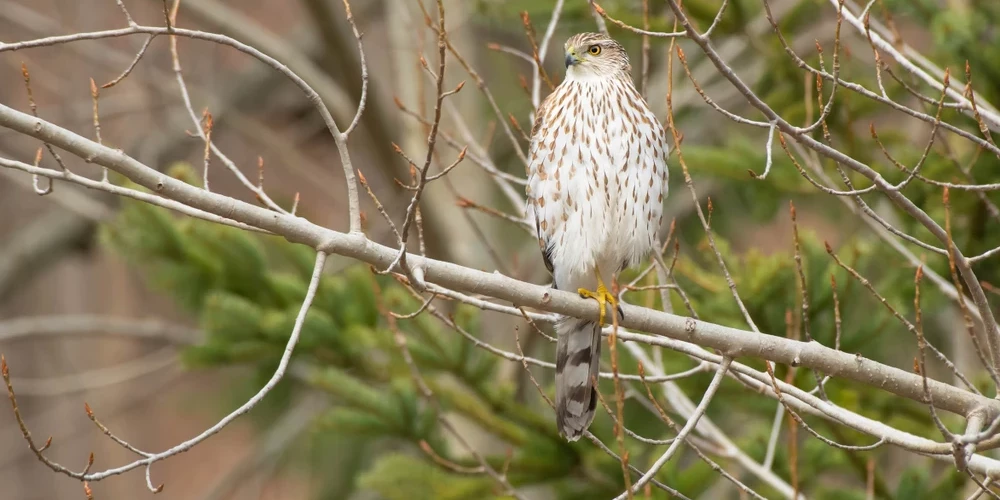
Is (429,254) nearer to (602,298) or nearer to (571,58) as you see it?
(571,58)

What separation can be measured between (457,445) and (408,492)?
1.99 metres

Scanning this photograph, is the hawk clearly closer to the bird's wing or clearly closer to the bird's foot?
the bird's wing

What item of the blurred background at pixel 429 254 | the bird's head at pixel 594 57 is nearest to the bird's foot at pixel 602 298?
the blurred background at pixel 429 254

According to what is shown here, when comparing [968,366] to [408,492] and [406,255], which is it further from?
[406,255]

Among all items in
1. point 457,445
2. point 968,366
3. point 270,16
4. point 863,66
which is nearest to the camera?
point 968,366

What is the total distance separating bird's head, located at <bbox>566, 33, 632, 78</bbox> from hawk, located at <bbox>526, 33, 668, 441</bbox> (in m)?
0.01

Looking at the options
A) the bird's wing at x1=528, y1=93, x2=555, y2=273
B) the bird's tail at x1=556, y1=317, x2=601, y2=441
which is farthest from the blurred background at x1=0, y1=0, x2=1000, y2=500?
the bird's tail at x1=556, y1=317, x2=601, y2=441

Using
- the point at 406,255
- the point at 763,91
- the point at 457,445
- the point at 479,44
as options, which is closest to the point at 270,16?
the point at 479,44

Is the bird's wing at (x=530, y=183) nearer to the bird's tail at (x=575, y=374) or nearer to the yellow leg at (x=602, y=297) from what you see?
the bird's tail at (x=575, y=374)

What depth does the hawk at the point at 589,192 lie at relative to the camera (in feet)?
11.8

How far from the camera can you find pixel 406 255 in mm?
2637

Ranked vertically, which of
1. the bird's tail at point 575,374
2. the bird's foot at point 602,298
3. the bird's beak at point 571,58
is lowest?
the bird's tail at point 575,374

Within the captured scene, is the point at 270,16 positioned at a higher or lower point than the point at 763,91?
higher

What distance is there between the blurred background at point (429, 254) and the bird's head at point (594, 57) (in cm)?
19
